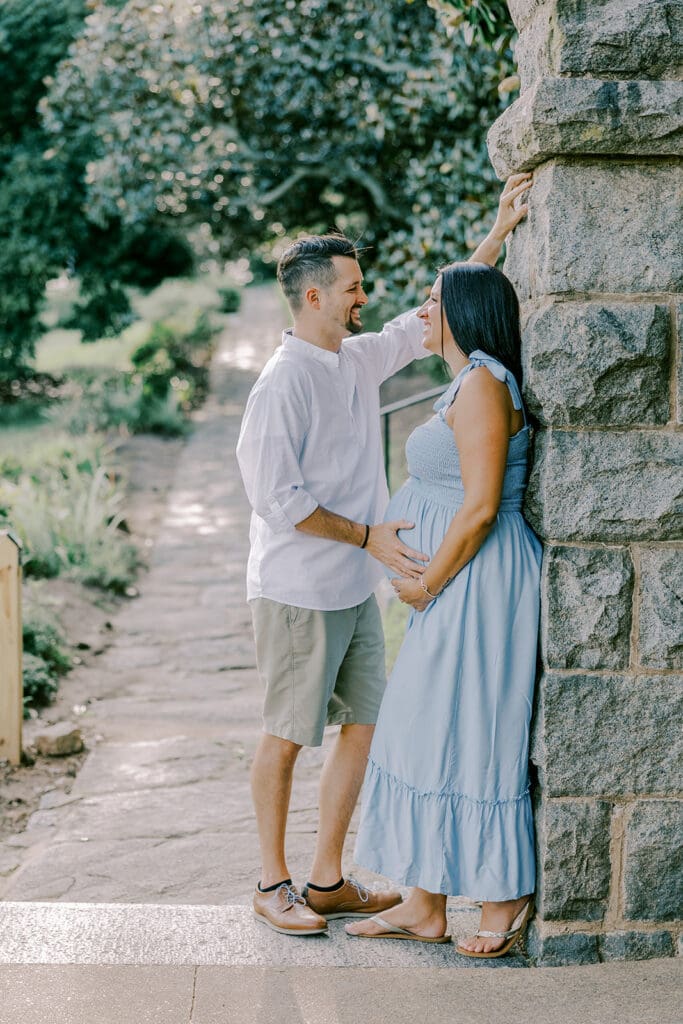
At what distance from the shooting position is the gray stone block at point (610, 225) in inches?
108

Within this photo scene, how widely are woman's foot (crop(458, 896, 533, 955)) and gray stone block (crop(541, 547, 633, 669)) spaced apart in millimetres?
691

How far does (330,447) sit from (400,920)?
1364 millimetres

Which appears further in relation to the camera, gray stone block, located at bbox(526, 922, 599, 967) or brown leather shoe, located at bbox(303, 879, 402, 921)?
brown leather shoe, located at bbox(303, 879, 402, 921)

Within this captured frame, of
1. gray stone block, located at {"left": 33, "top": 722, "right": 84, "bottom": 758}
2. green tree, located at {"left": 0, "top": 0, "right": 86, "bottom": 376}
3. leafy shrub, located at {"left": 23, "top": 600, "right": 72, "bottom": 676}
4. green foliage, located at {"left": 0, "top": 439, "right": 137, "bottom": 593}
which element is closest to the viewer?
gray stone block, located at {"left": 33, "top": 722, "right": 84, "bottom": 758}

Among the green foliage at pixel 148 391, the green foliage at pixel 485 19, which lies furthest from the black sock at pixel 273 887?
the green foliage at pixel 148 391

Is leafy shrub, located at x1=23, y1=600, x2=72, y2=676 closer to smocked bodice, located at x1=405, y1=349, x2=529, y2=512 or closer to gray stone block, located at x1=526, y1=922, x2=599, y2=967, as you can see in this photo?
smocked bodice, located at x1=405, y1=349, x2=529, y2=512

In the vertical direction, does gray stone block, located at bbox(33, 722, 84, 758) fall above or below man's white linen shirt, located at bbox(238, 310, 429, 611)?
below

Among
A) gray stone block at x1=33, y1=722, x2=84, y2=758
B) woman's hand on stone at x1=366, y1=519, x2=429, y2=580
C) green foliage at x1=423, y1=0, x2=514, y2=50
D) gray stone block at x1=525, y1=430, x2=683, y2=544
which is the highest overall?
green foliage at x1=423, y1=0, x2=514, y2=50

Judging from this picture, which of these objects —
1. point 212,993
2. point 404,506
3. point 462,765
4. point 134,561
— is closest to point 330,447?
point 404,506

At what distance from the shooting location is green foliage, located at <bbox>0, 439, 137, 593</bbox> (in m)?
7.61

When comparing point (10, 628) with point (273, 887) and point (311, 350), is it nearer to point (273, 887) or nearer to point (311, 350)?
point (273, 887)

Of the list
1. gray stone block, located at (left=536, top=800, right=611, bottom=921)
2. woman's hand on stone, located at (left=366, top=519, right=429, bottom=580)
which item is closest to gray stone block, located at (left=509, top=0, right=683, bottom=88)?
woman's hand on stone, located at (left=366, top=519, right=429, bottom=580)

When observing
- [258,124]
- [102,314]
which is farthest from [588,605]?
[102,314]

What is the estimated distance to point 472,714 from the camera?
115 inches
